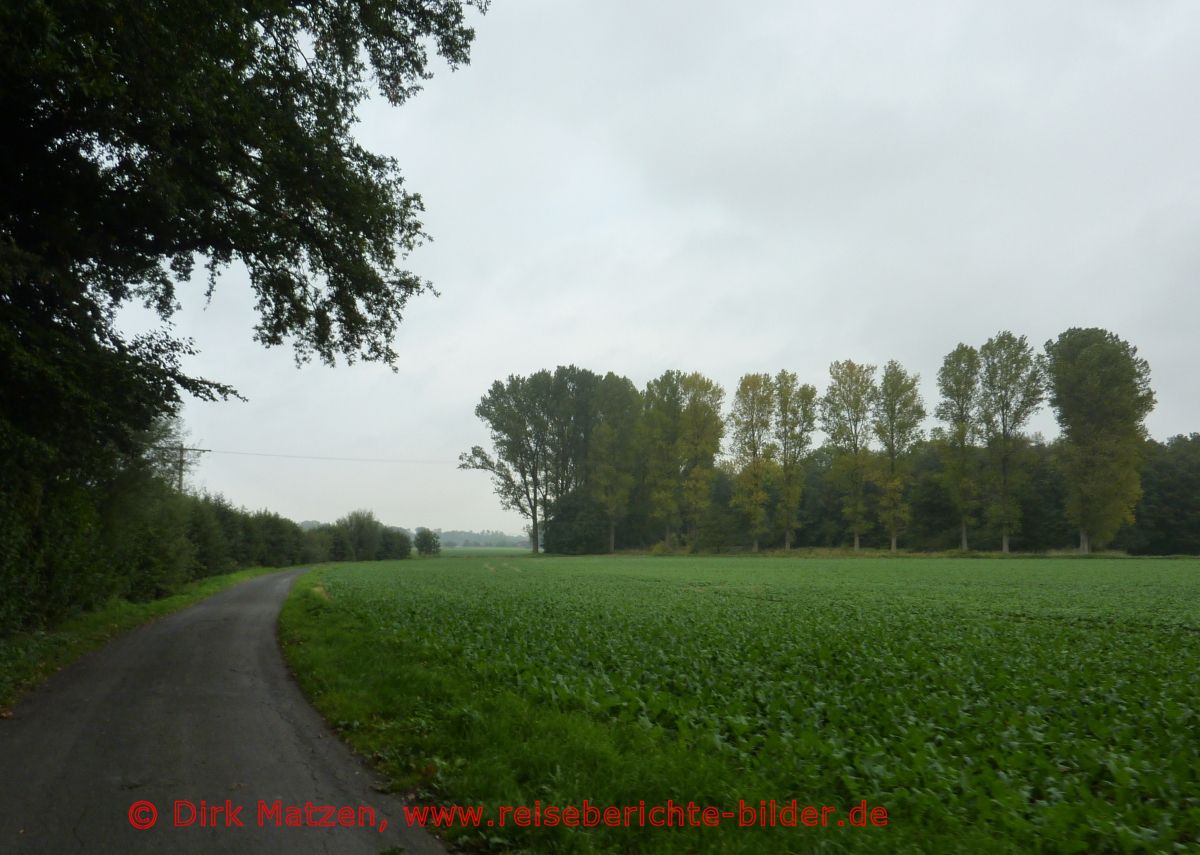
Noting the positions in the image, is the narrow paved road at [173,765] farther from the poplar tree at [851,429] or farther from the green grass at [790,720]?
the poplar tree at [851,429]

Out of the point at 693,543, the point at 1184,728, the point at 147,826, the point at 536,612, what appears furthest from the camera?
the point at 693,543

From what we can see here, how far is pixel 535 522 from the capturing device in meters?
83.8

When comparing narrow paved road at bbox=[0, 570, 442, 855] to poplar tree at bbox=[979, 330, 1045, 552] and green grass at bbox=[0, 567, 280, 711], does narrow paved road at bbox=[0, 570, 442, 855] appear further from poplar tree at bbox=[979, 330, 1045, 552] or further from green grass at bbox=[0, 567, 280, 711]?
poplar tree at bbox=[979, 330, 1045, 552]

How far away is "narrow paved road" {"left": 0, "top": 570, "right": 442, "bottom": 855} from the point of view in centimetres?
428

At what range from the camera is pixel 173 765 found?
5.65 metres

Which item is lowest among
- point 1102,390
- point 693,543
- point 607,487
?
point 693,543

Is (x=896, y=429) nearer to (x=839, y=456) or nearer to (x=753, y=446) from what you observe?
(x=839, y=456)

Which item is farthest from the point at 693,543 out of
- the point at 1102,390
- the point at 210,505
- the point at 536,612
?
the point at 536,612

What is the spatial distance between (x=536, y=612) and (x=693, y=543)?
59426mm

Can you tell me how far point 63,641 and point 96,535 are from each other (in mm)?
5535

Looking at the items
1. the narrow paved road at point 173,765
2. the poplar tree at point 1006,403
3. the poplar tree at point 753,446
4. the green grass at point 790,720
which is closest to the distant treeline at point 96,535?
the narrow paved road at point 173,765

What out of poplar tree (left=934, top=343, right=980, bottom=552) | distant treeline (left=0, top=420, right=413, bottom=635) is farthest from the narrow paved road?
poplar tree (left=934, top=343, right=980, bottom=552)

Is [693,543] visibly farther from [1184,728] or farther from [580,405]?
[1184,728]

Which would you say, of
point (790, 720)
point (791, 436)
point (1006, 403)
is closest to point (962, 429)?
point (1006, 403)
